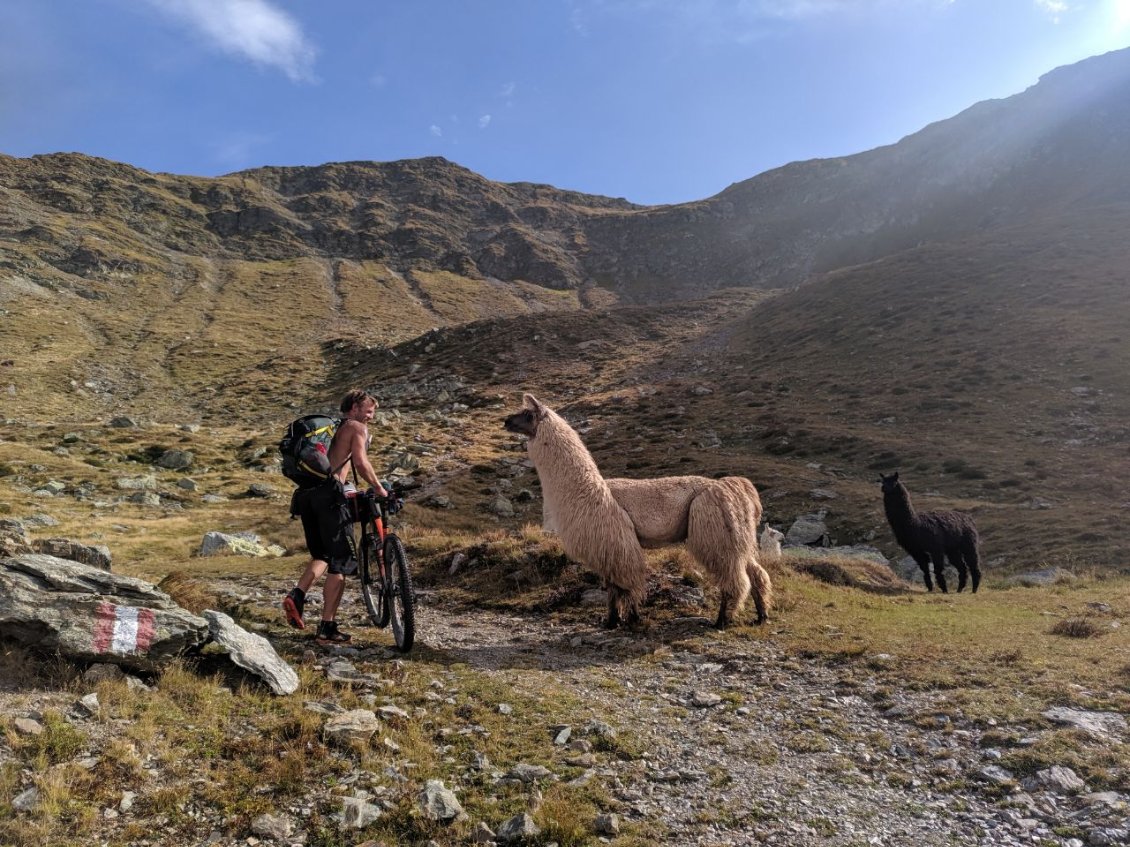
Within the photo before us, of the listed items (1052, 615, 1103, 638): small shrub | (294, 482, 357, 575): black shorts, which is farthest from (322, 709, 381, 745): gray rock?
(1052, 615, 1103, 638): small shrub

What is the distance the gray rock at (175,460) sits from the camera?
96.5ft

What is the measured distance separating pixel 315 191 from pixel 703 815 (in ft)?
623

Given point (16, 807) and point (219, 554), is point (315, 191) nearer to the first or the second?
point (219, 554)

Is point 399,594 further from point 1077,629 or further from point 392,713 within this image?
point 1077,629

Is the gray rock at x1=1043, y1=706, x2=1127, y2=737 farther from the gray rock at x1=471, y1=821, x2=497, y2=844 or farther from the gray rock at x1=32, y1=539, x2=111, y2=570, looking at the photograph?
the gray rock at x1=32, y1=539, x2=111, y2=570

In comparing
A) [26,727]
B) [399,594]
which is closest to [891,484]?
[399,594]

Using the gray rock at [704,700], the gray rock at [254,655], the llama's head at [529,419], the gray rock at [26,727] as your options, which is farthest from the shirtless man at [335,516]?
the gray rock at [704,700]

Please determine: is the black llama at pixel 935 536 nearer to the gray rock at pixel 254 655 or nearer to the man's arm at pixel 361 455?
the man's arm at pixel 361 455

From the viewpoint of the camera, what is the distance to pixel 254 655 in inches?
215

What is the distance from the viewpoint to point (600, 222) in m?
162

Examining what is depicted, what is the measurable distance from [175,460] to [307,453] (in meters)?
28.2

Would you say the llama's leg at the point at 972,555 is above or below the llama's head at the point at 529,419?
below

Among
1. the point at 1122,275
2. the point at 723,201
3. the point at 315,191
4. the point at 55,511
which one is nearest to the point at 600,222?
the point at 723,201

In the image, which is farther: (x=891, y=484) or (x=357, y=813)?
(x=891, y=484)
